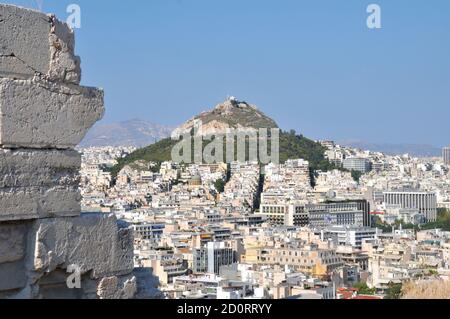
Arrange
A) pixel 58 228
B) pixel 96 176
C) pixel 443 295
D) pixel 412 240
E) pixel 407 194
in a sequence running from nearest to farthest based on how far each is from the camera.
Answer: pixel 58 228 → pixel 443 295 → pixel 412 240 → pixel 407 194 → pixel 96 176

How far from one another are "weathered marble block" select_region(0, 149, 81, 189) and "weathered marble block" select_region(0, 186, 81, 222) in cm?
2

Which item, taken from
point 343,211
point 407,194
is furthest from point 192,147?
point 343,211

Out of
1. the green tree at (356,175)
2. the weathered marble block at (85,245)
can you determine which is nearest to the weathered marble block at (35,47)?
the weathered marble block at (85,245)

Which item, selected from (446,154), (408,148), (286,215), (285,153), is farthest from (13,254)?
(408,148)

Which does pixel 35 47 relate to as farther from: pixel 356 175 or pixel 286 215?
pixel 356 175

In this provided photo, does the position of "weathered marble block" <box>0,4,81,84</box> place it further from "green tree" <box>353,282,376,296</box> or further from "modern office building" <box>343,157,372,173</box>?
"modern office building" <box>343,157,372,173</box>

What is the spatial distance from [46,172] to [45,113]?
23 centimetres

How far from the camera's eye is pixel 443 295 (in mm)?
7438

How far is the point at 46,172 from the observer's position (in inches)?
137

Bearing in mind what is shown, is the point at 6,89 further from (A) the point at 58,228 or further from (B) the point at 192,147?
(B) the point at 192,147

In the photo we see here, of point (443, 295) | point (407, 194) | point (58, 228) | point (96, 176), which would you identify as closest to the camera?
point (58, 228)
